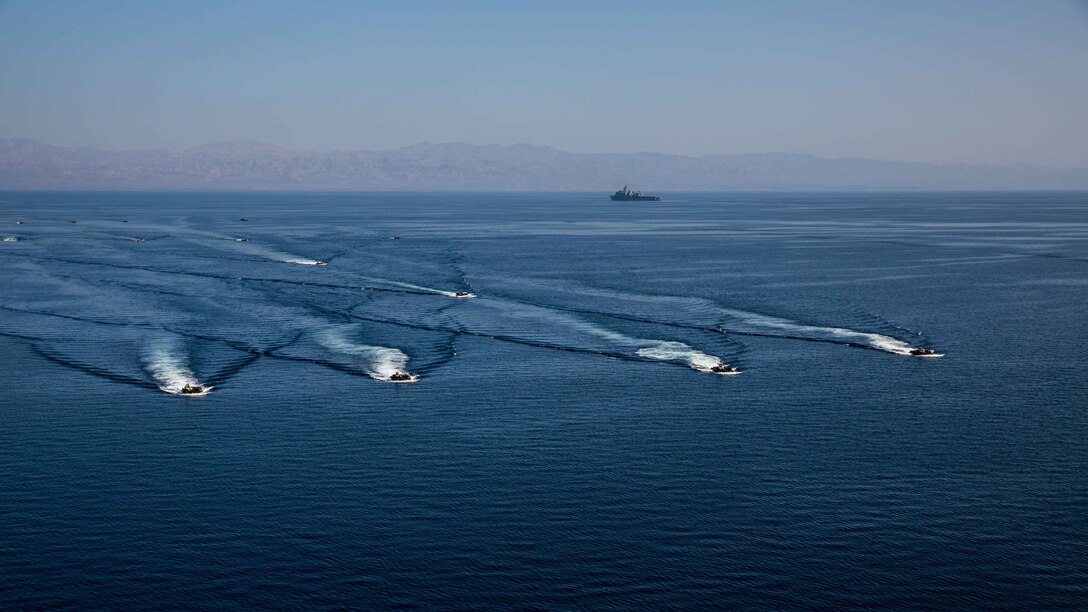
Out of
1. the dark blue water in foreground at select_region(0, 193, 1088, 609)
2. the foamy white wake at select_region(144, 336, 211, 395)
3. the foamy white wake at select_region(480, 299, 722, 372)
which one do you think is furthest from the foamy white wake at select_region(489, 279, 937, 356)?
the foamy white wake at select_region(144, 336, 211, 395)

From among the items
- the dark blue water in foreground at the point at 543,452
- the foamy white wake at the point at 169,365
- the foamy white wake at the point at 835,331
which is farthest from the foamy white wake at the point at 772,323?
the foamy white wake at the point at 169,365

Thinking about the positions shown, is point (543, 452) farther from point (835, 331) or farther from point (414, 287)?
point (414, 287)

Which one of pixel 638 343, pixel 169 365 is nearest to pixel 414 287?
pixel 638 343

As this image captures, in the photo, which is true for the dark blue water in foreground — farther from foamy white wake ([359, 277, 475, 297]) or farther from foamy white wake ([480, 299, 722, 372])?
foamy white wake ([359, 277, 475, 297])

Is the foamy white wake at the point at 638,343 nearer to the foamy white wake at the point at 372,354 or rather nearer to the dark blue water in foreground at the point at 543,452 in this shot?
the dark blue water in foreground at the point at 543,452

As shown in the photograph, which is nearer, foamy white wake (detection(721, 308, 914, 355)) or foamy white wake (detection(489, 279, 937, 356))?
foamy white wake (detection(721, 308, 914, 355))

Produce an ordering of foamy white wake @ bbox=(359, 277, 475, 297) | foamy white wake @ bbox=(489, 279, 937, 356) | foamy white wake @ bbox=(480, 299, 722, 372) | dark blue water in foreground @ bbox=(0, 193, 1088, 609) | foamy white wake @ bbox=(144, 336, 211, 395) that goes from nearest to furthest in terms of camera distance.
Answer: dark blue water in foreground @ bbox=(0, 193, 1088, 609), foamy white wake @ bbox=(144, 336, 211, 395), foamy white wake @ bbox=(480, 299, 722, 372), foamy white wake @ bbox=(489, 279, 937, 356), foamy white wake @ bbox=(359, 277, 475, 297)
